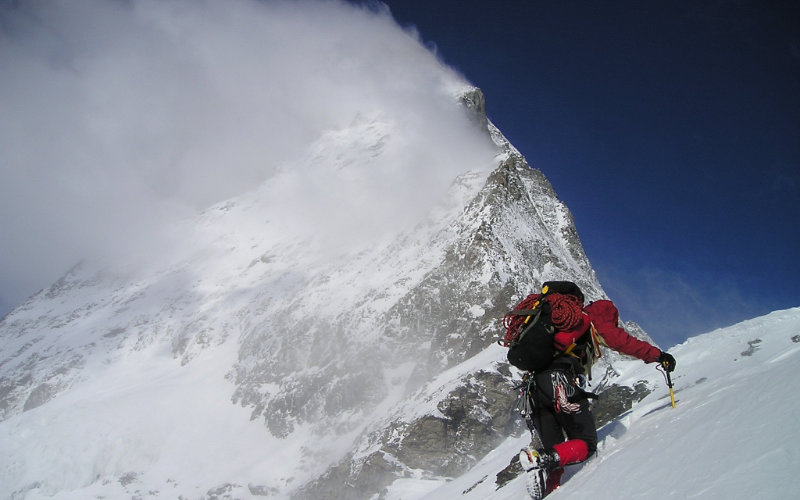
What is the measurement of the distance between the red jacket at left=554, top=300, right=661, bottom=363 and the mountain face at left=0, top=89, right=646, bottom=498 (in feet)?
89.4

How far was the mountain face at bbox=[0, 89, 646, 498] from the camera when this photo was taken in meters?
45.2

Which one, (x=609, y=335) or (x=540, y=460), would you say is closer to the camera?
(x=540, y=460)

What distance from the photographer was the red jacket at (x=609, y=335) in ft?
17.0

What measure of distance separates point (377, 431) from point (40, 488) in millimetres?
49234

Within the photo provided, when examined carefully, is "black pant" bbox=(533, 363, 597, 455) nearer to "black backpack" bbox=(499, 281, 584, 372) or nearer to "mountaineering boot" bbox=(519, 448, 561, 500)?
"black backpack" bbox=(499, 281, 584, 372)

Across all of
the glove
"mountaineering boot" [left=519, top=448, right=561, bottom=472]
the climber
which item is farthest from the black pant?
the glove

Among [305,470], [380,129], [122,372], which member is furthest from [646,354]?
[380,129]

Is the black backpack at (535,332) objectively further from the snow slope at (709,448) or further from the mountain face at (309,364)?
the mountain face at (309,364)

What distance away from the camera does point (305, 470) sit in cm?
5494

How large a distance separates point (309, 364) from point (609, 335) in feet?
219

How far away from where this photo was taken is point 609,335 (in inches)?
205

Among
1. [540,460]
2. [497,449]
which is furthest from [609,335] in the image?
[497,449]

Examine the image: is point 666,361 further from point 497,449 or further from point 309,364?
point 309,364

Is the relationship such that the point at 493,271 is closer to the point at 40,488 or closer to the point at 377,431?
the point at 377,431
